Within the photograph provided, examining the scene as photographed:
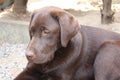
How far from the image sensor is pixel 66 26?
297cm

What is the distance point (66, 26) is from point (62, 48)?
11.9 inches

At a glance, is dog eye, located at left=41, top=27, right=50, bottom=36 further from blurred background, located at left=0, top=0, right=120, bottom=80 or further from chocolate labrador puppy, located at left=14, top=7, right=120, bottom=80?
blurred background, located at left=0, top=0, right=120, bottom=80

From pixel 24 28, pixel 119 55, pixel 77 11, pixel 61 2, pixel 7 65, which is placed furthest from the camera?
pixel 61 2

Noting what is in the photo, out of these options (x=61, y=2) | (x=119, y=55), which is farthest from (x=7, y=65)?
(x=61, y=2)

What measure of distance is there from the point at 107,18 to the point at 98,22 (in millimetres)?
195

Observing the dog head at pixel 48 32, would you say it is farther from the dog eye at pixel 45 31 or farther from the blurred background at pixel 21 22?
the blurred background at pixel 21 22

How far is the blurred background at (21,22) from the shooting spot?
5.10m

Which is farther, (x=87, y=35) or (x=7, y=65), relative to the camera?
(x=7, y=65)

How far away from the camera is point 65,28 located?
296cm

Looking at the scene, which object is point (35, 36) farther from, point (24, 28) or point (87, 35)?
point (24, 28)

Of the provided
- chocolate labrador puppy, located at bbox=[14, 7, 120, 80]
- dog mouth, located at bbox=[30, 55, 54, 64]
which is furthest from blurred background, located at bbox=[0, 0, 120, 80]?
dog mouth, located at bbox=[30, 55, 54, 64]

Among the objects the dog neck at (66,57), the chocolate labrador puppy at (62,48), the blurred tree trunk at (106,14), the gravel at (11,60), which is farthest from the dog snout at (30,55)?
the blurred tree trunk at (106,14)

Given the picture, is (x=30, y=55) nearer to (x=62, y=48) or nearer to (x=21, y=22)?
(x=62, y=48)

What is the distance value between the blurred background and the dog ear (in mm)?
1710
